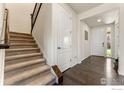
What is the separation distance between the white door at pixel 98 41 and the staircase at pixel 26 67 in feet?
10.4

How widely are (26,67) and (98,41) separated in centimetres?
402

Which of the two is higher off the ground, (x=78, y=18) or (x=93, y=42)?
(x=78, y=18)

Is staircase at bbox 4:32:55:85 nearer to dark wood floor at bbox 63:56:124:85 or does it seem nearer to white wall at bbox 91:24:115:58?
dark wood floor at bbox 63:56:124:85

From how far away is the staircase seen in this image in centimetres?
124

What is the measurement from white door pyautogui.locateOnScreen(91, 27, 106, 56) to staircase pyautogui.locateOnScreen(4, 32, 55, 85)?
3169 millimetres

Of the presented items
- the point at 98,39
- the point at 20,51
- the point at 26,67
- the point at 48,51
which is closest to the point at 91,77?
the point at 48,51

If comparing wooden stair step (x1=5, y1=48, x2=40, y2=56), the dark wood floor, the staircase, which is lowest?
the dark wood floor

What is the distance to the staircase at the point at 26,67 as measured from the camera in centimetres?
124

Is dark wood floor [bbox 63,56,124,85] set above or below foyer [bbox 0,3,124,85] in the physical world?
below

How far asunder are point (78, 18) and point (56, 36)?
1.32 meters

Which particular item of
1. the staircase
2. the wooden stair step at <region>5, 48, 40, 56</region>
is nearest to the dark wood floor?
the staircase

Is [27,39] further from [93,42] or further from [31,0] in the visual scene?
[93,42]
